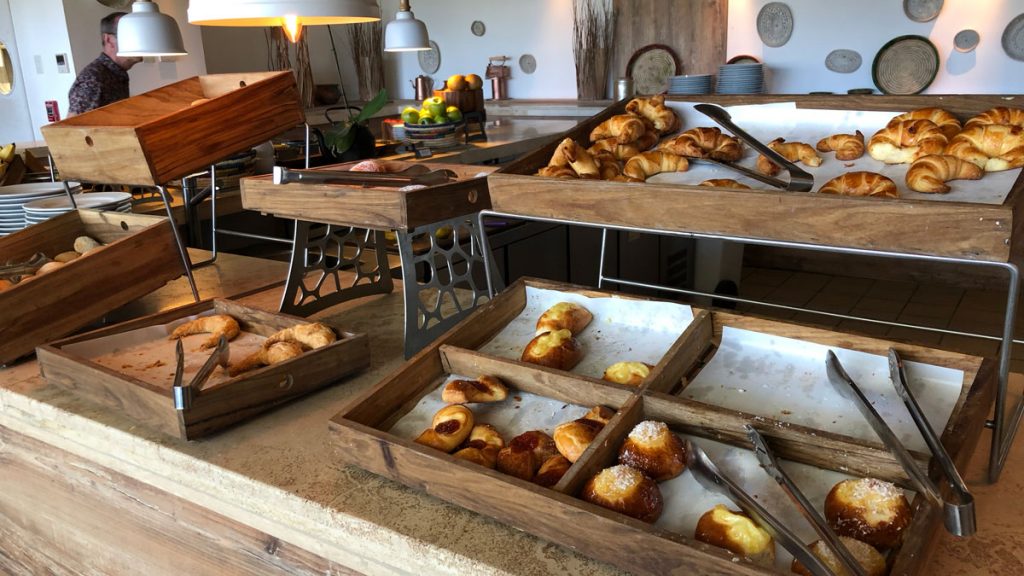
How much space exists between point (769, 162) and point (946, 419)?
0.47 m

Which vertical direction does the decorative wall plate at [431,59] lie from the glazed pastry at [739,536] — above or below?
above

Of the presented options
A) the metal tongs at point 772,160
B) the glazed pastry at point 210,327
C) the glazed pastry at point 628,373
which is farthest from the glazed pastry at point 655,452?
the glazed pastry at point 210,327

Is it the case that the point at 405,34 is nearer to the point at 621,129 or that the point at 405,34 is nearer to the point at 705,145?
the point at 621,129

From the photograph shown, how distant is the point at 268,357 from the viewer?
124 centimetres

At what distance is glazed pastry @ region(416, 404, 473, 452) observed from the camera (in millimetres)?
944

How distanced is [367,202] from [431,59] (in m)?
5.76

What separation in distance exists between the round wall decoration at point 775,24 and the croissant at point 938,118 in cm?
399

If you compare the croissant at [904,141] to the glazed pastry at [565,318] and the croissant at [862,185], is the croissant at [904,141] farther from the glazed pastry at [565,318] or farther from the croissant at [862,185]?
the glazed pastry at [565,318]

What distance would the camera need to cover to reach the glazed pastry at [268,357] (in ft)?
4.00

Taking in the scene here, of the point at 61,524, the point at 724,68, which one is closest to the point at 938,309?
the point at 724,68

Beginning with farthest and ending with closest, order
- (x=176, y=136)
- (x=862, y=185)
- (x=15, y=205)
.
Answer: (x=15, y=205), (x=176, y=136), (x=862, y=185)

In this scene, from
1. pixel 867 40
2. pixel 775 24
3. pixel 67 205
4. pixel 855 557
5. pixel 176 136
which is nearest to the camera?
pixel 855 557

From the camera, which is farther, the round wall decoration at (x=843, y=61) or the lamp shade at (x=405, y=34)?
the round wall decoration at (x=843, y=61)

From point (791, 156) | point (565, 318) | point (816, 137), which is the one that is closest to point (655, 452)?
point (565, 318)
